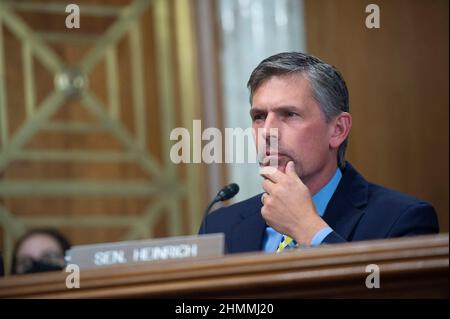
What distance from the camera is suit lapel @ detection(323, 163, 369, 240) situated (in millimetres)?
2582

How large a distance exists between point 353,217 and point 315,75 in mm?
370

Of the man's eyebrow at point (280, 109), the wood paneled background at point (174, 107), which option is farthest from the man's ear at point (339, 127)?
the wood paneled background at point (174, 107)

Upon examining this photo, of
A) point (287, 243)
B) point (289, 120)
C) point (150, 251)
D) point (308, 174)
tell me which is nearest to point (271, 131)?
point (289, 120)

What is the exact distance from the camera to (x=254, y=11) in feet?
19.5

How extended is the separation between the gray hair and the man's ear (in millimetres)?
14

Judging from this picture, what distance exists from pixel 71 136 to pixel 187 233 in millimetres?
851

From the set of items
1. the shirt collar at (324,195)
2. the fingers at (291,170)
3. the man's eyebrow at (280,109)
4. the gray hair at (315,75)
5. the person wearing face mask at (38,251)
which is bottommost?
the person wearing face mask at (38,251)

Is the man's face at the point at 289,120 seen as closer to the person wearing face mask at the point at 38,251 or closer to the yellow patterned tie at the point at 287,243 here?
the yellow patterned tie at the point at 287,243

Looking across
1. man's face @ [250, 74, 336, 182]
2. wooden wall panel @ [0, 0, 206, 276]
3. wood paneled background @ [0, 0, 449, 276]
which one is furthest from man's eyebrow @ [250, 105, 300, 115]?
wooden wall panel @ [0, 0, 206, 276]

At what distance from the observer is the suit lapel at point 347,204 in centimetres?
258

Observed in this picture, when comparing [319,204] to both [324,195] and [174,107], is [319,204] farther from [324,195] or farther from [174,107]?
[174,107]

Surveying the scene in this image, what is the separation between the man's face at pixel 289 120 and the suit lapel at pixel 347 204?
0.12m

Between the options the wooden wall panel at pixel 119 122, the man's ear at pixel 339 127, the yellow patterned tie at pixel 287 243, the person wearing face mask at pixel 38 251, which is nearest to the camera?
the yellow patterned tie at pixel 287 243

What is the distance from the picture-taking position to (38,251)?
4.56 meters
